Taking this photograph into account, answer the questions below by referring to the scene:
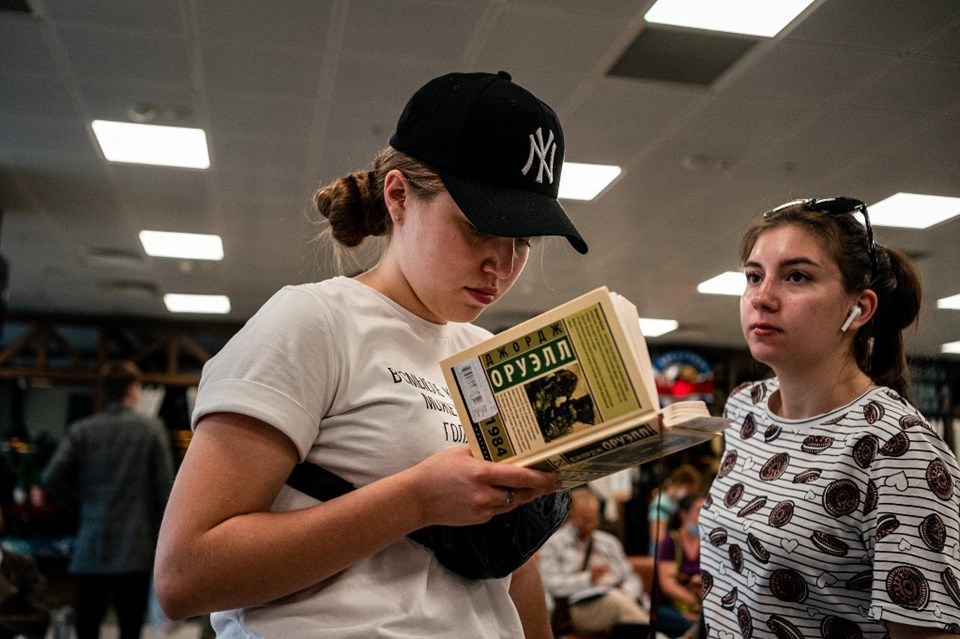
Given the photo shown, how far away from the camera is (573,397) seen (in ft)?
3.11

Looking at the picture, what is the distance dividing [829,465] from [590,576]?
3874 mm

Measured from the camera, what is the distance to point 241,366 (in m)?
0.97

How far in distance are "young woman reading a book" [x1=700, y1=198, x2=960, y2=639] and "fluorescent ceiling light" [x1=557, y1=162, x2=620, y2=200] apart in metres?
3.89

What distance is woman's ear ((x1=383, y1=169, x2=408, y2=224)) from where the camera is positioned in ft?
3.85

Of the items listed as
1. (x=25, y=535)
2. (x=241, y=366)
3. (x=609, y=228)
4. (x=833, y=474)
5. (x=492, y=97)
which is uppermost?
(x=609, y=228)

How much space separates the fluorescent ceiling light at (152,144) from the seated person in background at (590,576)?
3360 millimetres

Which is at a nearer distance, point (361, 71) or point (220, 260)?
point (361, 71)

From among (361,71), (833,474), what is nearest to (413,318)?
(833,474)

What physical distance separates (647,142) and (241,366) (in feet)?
15.3

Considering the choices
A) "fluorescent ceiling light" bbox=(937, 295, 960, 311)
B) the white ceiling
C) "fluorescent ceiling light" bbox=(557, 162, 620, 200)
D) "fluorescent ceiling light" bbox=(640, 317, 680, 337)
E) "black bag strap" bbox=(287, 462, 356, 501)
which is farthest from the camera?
"fluorescent ceiling light" bbox=(640, 317, 680, 337)

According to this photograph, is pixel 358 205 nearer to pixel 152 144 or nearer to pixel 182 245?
pixel 152 144

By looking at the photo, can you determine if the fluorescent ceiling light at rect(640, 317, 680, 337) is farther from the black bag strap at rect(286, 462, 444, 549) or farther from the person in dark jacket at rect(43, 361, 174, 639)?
the black bag strap at rect(286, 462, 444, 549)

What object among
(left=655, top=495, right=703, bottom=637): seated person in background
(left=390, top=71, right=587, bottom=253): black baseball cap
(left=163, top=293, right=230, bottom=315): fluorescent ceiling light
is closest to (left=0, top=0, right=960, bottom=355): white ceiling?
(left=390, top=71, right=587, bottom=253): black baseball cap

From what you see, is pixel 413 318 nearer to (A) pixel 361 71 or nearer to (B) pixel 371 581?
(B) pixel 371 581
